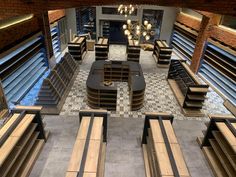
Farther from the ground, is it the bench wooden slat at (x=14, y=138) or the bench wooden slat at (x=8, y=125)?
the bench wooden slat at (x=8, y=125)

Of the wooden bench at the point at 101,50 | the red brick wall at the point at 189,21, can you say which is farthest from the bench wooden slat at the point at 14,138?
the red brick wall at the point at 189,21

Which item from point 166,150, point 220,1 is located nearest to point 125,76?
point 220,1

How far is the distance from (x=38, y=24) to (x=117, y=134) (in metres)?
6.59

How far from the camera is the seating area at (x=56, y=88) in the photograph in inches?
266

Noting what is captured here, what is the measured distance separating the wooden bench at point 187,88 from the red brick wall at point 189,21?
146 inches

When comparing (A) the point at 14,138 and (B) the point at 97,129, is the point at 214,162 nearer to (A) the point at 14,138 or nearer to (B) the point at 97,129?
(B) the point at 97,129

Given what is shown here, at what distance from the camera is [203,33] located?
10.1 metres

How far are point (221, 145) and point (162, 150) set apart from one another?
5.97ft

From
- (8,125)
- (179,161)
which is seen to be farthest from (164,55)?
(8,125)

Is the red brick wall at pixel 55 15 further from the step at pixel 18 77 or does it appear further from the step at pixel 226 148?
the step at pixel 226 148

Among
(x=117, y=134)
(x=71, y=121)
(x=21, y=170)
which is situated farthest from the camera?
(x=71, y=121)

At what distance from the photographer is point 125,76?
941 cm

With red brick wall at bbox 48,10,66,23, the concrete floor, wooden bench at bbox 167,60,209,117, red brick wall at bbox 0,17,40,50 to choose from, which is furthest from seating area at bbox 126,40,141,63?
the concrete floor

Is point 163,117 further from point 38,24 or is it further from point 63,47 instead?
point 63,47
